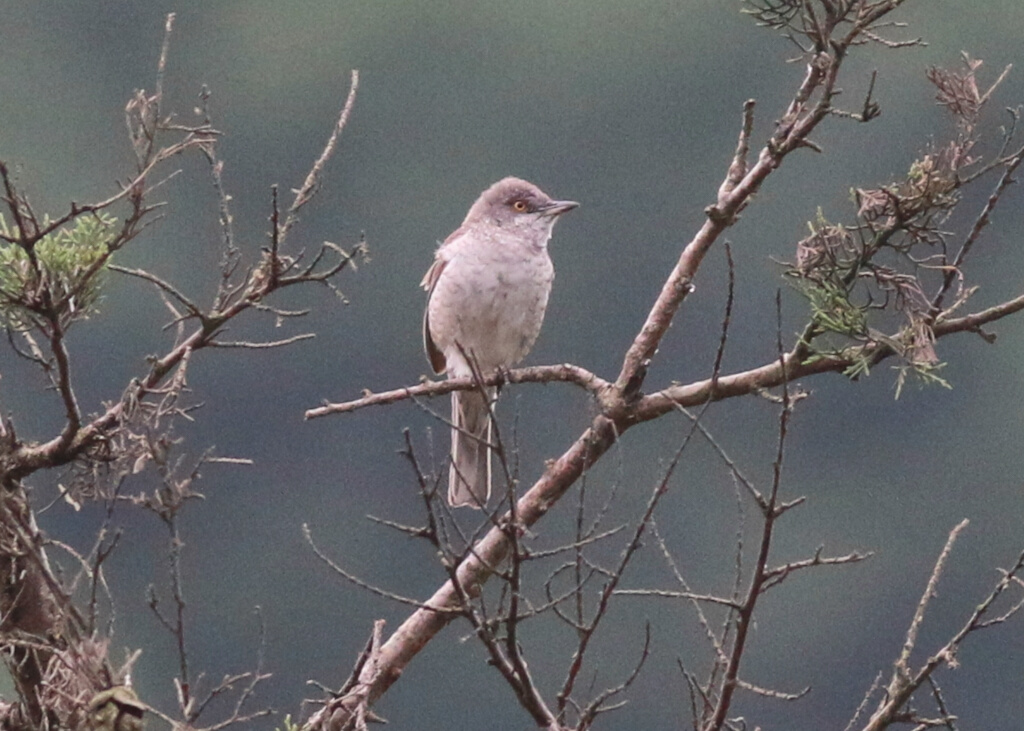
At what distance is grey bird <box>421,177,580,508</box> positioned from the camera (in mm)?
7523

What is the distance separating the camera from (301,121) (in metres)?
37.0

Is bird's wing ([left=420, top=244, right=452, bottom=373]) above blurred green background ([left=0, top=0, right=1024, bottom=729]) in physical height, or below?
above

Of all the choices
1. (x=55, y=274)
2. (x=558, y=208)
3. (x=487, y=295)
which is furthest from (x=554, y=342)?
(x=55, y=274)

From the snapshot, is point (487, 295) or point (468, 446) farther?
point (468, 446)

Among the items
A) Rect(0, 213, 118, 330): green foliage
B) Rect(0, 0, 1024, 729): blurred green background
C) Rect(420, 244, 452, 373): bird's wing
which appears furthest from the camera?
Rect(0, 0, 1024, 729): blurred green background

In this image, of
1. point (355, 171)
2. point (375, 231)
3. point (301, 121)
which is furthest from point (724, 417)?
point (301, 121)

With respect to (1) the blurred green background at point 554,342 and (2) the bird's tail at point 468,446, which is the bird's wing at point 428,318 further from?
(1) the blurred green background at point 554,342

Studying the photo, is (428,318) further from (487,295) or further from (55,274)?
(55,274)

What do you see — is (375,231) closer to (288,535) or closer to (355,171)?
(355,171)

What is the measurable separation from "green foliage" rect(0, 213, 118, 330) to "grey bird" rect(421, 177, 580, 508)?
252 cm

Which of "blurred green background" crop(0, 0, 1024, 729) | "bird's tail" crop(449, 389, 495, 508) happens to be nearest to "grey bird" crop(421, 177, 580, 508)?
"bird's tail" crop(449, 389, 495, 508)

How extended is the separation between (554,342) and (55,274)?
76.0 ft

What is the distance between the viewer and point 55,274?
4863mm

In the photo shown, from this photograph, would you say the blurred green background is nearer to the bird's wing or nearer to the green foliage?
the bird's wing
